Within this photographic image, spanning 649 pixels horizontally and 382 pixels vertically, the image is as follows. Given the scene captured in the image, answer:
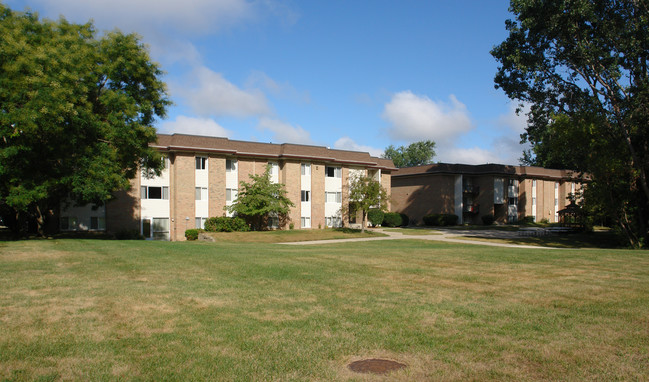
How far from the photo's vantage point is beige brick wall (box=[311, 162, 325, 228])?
45.2 metres

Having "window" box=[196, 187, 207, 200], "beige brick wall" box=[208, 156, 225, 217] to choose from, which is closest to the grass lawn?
"beige brick wall" box=[208, 156, 225, 217]

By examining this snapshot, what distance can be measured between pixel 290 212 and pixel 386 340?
37.2 meters

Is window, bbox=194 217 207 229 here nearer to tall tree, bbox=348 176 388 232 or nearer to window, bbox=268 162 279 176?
window, bbox=268 162 279 176

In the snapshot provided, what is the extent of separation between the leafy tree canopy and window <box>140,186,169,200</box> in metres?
5.44

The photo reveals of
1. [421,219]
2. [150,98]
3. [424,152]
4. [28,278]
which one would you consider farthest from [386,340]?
[424,152]

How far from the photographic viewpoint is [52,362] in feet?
18.4

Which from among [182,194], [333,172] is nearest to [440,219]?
[333,172]

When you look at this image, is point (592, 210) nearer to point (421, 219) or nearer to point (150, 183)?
point (421, 219)

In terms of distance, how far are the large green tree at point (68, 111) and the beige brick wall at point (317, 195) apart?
17676mm

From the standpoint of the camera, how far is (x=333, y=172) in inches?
1881

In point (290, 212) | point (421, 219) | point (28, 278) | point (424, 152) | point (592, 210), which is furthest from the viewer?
point (424, 152)

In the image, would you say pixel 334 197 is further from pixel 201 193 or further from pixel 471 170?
pixel 471 170

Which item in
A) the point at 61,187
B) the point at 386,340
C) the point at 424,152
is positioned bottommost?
the point at 386,340

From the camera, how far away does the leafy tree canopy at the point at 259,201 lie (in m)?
39.1
